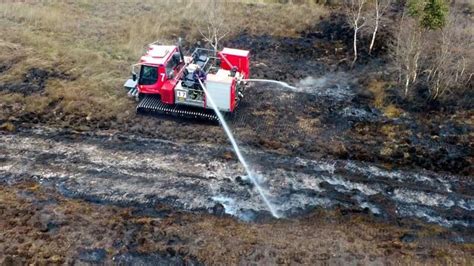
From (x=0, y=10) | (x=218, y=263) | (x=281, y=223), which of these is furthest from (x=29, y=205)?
(x=0, y=10)

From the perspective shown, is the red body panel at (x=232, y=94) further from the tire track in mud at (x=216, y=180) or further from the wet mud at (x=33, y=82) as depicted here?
the wet mud at (x=33, y=82)

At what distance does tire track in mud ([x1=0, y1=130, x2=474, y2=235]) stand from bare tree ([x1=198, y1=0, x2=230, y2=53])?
7677 mm

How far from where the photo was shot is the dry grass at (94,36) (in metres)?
20.7

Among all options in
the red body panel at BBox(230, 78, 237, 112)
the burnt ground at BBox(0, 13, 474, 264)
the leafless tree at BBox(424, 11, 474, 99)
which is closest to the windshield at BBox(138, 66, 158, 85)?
the burnt ground at BBox(0, 13, 474, 264)

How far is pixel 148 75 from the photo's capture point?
19844 millimetres

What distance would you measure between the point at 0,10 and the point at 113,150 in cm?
1506

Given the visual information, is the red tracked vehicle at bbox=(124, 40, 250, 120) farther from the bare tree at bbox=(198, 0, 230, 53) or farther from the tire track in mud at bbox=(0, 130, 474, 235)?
the bare tree at bbox=(198, 0, 230, 53)

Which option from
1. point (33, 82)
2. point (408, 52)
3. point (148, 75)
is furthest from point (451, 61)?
point (33, 82)

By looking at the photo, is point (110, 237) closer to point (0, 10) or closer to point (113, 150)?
point (113, 150)

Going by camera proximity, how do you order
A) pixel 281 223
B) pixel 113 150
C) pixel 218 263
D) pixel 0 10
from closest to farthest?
pixel 218 263
pixel 281 223
pixel 113 150
pixel 0 10

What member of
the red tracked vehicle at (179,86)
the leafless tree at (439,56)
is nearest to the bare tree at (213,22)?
the red tracked vehicle at (179,86)

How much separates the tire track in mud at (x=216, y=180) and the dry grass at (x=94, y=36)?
95.2 inches

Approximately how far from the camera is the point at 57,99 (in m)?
20.8

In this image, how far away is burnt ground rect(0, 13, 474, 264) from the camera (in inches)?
563
